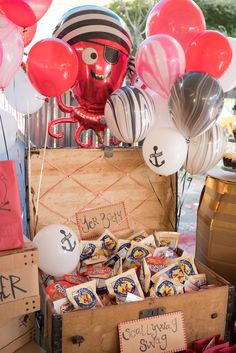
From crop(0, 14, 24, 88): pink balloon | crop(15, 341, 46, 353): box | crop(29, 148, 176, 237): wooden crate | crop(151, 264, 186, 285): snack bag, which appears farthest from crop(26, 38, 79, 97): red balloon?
crop(15, 341, 46, 353): box

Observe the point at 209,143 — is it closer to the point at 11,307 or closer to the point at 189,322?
the point at 189,322

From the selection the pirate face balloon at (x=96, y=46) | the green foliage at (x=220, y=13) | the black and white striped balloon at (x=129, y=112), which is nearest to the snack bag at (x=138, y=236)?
the black and white striped balloon at (x=129, y=112)

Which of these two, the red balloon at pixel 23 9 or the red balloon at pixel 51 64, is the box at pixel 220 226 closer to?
the red balloon at pixel 51 64

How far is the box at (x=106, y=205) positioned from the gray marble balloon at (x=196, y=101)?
1.52ft

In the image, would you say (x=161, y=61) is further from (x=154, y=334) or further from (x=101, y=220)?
(x=154, y=334)

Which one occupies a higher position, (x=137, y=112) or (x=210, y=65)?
(x=210, y=65)

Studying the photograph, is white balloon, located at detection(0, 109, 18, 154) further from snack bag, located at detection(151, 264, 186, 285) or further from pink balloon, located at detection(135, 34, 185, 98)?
snack bag, located at detection(151, 264, 186, 285)

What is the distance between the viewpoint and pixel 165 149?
1.56 m

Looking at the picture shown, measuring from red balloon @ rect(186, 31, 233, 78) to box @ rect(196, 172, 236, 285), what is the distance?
1.84 feet

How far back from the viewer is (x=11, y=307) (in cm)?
123

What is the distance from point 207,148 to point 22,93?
33.4 inches

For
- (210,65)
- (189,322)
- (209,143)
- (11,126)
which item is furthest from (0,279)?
(210,65)

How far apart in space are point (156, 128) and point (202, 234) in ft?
2.14

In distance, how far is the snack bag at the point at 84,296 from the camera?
4.44 ft
